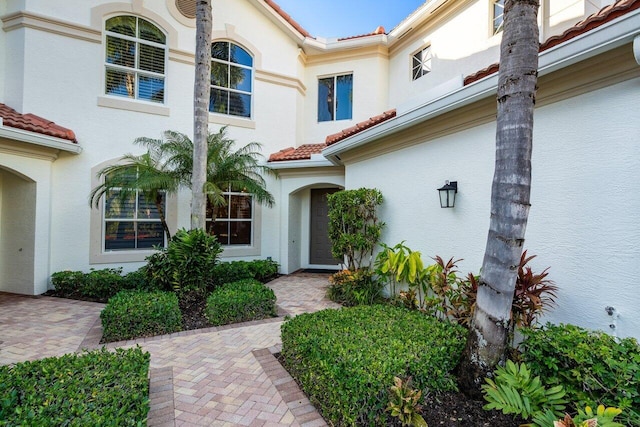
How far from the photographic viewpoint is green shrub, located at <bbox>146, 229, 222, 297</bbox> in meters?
6.51

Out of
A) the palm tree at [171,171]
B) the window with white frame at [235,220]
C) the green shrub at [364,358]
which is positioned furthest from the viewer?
the window with white frame at [235,220]

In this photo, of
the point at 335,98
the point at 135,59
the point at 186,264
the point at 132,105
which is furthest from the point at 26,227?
the point at 335,98

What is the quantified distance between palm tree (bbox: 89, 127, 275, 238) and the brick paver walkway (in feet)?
9.50

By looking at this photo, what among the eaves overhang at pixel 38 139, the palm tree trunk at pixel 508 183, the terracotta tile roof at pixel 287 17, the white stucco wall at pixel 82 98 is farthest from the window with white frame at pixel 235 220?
the palm tree trunk at pixel 508 183

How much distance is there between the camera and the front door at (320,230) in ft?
38.9

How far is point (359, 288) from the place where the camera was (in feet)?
23.9

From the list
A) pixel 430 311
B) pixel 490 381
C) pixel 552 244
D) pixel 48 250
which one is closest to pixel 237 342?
pixel 430 311

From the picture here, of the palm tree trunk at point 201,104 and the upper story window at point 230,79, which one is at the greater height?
the upper story window at point 230,79

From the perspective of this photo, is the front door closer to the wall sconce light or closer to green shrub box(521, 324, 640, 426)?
the wall sconce light

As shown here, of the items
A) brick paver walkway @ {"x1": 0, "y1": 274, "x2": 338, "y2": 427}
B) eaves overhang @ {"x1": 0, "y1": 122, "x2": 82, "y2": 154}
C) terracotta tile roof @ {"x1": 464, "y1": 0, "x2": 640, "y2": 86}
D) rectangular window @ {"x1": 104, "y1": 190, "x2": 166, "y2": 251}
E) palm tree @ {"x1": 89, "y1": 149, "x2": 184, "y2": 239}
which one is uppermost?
terracotta tile roof @ {"x1": 464, "y1": 0, "x2": 640, "y2": 86}

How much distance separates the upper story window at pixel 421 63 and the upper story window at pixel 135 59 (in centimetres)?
819

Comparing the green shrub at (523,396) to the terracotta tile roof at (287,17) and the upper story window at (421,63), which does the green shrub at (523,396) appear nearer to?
the upper story window at (421,63)

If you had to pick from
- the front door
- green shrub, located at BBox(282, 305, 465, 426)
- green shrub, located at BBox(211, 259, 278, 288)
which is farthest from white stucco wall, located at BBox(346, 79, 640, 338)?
the front door

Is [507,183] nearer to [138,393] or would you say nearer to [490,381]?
[490,381]
